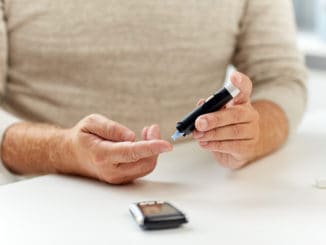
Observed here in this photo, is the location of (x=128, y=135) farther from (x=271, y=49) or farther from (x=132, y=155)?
(x=271, y=49)

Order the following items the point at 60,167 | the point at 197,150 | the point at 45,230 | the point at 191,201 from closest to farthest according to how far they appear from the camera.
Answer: the point at 45,230, the point at 191,201, the point at 60,167, the point at 197,150

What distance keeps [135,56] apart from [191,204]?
51cm

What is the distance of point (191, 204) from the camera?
38.6 inches

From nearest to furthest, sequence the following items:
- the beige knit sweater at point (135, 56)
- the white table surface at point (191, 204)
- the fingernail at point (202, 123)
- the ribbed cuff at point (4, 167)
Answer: the white table surface at point (191, 204)
the fingernail at point (202, 123)
the ribbed cuff at point (4, 167)
the beige knit sweater at point (135, 56)

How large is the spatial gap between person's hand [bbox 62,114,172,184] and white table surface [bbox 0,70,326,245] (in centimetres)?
2

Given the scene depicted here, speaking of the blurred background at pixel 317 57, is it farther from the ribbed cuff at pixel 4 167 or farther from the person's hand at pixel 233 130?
the ribbed cuff at pixel 4 167

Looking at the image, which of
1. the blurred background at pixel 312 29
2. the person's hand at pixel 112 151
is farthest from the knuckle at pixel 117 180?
the blurred background at pixel 312 29

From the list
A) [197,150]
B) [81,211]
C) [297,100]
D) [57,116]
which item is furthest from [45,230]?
[297,100]

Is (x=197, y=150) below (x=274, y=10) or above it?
below

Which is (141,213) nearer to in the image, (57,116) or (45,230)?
(45,230)

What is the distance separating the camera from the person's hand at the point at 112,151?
1024mm

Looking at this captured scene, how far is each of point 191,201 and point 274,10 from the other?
665 millimetres

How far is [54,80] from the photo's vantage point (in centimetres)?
143

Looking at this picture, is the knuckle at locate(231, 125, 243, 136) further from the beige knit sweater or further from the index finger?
the beige knit sweater
